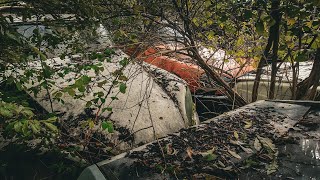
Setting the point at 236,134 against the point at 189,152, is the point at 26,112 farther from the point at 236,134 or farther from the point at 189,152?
the point at 236,134

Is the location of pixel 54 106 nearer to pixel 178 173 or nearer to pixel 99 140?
pixel 99 140

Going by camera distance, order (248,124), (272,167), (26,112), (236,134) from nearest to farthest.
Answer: (272,167) → (26,112) → (236,134) → (248,124)

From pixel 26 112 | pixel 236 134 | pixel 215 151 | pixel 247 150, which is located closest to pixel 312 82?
pixel 236 134

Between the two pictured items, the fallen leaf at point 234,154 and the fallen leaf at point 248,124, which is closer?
the fallen leaf at point 234,154

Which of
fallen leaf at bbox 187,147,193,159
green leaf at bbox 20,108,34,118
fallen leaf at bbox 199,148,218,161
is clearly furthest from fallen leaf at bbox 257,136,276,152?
green leaf at bbox 20,108,34,118

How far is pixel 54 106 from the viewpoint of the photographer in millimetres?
2801

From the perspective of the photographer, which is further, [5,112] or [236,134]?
[236,134]

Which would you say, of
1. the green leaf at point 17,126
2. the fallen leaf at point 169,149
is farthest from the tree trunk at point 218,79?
the green leaf at point 17,126

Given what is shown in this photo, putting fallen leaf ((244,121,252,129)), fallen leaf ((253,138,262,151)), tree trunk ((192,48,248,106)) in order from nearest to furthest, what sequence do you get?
fallen leaf ((253,138,262,151)) → fallen leaf ((244,121,252,129)) → tree trunk ((192,48,248,106))

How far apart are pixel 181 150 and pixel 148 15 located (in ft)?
6.60

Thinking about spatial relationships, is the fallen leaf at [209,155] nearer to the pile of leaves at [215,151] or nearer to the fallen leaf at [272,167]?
the pile of leaves at [215,151]

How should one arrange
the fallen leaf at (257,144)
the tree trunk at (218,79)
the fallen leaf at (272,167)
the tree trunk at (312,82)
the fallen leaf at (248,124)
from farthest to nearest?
the tree trunk at (218,79) → the tree trunk at (312,82) → the fallen leaf at (248,124) → the fallen leaf at (257,144) → the fallen leaf at (272,167)

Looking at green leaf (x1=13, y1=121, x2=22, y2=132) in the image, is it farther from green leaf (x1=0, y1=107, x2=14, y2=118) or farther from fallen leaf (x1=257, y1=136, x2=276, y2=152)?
fallen leaf (x1=257, y1=136, x2=276, y2=152)

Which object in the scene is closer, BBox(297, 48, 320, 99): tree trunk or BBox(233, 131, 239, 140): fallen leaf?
BBox(233, 131, 239, 140): fallen leaf
